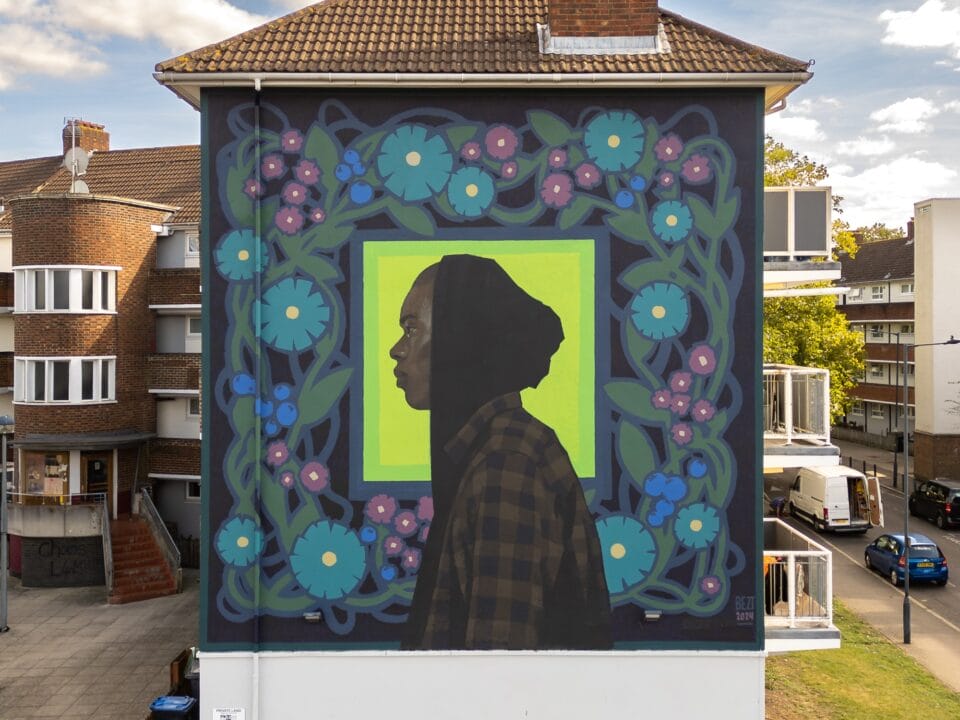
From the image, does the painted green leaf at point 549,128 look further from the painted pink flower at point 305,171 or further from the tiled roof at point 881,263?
the tiled roof at point 881,263

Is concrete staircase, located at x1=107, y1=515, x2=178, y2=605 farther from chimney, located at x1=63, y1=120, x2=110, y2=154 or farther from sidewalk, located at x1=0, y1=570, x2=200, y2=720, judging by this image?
chimney, located at x1=63, y1=120, x2=110, y2=154

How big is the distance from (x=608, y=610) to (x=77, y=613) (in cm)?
1653

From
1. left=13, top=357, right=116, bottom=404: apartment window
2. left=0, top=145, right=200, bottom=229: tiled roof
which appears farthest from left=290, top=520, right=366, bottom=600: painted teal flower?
left=0, top=145, right=200, bottom=229: tiled roof

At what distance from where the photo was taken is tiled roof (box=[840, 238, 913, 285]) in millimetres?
44853

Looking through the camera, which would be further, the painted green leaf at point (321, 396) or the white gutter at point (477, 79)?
the painted green leaf at point (321, 396)

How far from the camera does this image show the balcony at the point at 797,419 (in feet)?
33.4

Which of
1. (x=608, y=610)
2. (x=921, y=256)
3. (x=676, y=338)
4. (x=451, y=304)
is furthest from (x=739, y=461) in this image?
(x=921, y=256)

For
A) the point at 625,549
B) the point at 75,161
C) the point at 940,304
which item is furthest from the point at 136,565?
the point at 940,304

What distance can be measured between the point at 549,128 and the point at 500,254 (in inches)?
66.3

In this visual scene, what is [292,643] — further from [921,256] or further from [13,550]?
[921,256]

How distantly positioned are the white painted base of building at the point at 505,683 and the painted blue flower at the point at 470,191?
219 inches

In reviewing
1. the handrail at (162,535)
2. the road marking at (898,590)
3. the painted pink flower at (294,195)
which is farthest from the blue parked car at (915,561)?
the handrail at (162,535)

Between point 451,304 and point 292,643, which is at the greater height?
point 451,304

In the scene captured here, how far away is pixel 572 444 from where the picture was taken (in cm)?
923
